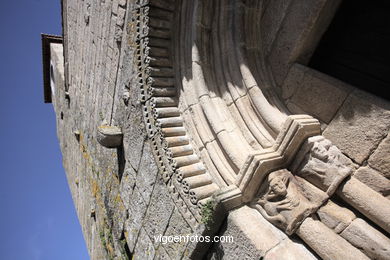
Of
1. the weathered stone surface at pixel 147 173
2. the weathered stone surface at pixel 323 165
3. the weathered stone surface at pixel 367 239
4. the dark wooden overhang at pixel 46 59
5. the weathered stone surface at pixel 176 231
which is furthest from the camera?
the dark wooden overhang at pixel 46 59

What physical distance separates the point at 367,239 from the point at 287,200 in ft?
1.56

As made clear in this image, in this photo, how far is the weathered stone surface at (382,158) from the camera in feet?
5.07

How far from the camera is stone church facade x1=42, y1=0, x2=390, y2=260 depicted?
1636 millimetres

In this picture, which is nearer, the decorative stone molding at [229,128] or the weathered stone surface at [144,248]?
the decorative stone molding at [229,128]

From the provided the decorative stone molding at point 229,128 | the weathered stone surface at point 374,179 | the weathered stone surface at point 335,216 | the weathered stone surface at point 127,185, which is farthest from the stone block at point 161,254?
the weathered stone surface at point 374,179

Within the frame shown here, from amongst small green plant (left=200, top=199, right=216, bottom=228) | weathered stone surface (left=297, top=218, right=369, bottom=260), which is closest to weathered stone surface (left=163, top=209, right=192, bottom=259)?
small green plant (left=200, top=199, right=216, bottom=228)

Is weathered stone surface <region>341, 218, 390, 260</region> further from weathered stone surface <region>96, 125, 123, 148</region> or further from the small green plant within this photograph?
weathered stone surface <region>96, 125, 123, 148</region>

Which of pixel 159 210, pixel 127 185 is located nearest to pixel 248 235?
pixel 159 210

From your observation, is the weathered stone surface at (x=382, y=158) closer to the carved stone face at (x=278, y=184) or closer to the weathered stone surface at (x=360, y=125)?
the weathered stone surface at (x=360, y=125)

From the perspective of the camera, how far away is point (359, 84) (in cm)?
189

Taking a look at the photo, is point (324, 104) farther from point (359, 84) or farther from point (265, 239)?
point (265, 239)

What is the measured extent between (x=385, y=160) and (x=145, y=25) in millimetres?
2355

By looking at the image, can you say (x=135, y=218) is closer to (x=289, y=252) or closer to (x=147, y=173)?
(x=147, y=173)

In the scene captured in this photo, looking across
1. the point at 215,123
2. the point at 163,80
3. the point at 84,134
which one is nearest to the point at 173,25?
the point at 163,80
